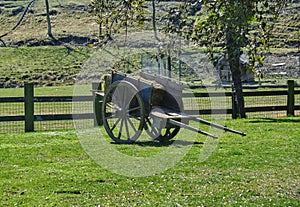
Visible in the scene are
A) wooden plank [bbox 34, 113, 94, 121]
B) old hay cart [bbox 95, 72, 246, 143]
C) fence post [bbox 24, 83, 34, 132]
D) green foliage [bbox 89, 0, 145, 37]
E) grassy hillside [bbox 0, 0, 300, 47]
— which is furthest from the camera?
grassy hillside [bbox 0, 0, 300, 47]

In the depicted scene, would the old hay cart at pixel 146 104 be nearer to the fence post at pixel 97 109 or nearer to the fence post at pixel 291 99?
the fence post at pixel 97 109

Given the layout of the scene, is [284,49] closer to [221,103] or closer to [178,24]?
[221,103]

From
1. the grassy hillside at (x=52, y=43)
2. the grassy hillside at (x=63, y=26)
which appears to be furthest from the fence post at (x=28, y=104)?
the grassy hillside at (x=63, y=26)

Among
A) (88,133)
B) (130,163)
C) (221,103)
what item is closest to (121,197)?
(130,163)

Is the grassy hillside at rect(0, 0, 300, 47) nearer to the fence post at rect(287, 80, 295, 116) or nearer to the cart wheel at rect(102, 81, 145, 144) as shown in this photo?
the fence post at rect(287, 80, 295, 116)

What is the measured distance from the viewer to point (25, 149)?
10625 mm

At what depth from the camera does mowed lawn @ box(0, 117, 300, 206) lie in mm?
7000

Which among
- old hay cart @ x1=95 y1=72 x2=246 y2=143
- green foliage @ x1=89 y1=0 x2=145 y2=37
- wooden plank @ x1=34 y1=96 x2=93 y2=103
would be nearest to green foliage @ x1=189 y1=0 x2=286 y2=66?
green foliage @ x1=89 y1=0 x2=145 y2=37

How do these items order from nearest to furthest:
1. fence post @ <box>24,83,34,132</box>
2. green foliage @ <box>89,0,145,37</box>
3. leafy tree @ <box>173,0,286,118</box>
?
leafy tree @ <box>173,0,286,118</box>
green foliage @ <box>89,0,145,37</box>
fence post @ <box>24,83,34,132</box>

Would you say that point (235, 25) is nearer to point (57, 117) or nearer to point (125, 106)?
point (125, 106)

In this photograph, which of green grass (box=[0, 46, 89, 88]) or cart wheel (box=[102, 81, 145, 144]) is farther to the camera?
green grass (box=[0, 46, 89, 88])

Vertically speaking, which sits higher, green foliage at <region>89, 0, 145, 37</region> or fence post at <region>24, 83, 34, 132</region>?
green foliage at <region>89, 0, 145, 37</region>

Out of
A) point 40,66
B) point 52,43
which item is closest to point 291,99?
point 40,66

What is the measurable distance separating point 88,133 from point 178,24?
20.6 ft
